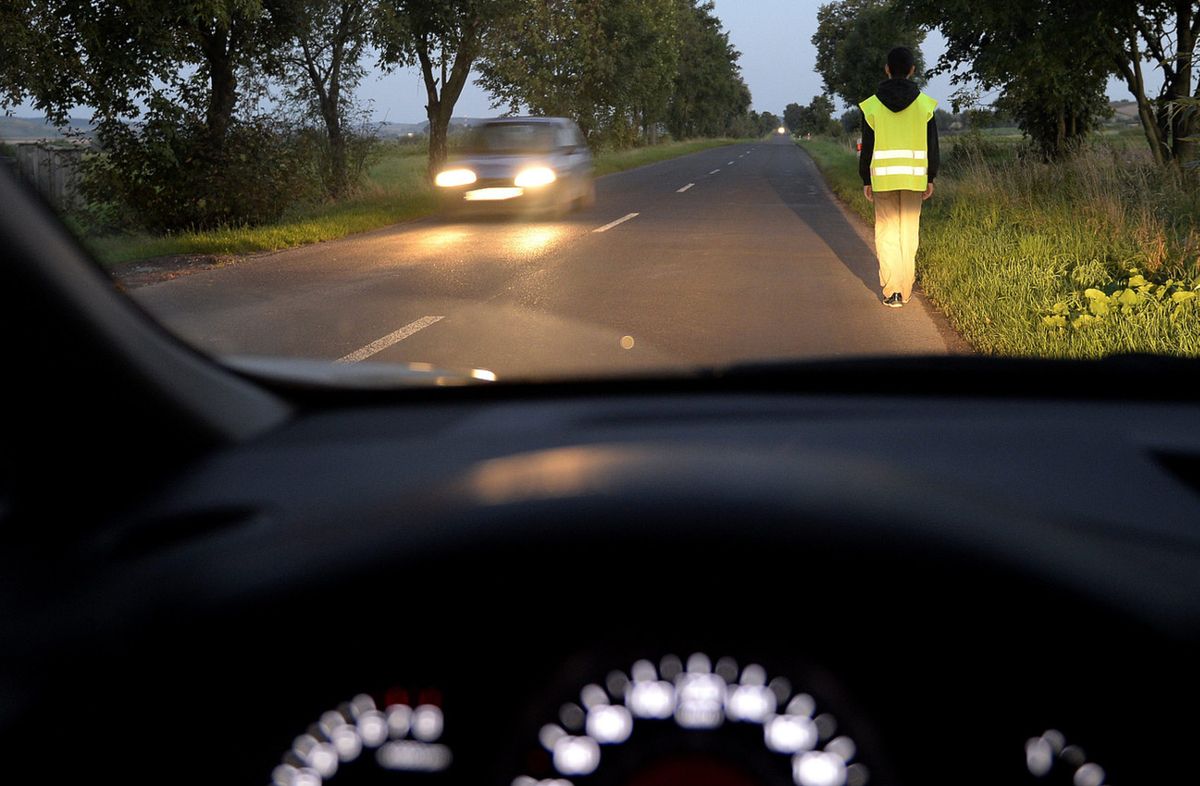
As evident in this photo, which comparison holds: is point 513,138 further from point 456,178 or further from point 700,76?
point 700,76

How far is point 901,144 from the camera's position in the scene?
10266mm

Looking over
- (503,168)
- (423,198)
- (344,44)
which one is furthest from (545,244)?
(344,44)

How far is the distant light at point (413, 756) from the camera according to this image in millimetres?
1467

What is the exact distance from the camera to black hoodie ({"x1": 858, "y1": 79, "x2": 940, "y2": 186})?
10.2 metres

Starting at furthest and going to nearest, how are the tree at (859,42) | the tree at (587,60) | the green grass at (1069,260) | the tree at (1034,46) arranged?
1. the tree at (859,42)
2. the tree at (587,60)
3. the tree at (1034,46)
4. the green grass at (1069,260)

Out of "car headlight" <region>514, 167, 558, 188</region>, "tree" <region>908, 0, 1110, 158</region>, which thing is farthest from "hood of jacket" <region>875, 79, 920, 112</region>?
"tree" <region>908, 0, 1110, 158</region>

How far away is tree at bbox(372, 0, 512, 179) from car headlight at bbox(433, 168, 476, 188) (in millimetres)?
7296

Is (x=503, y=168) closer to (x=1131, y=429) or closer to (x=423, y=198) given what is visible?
(x=423, y=198)

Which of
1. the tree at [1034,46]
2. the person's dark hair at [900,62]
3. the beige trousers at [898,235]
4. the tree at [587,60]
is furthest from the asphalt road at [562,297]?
the tree at [587,60]

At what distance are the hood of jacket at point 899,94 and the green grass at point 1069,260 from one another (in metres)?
1.48

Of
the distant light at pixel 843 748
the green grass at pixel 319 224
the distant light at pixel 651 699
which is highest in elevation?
the distant light at pixel 651 699

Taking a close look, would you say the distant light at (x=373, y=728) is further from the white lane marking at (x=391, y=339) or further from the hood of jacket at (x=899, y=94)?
the hood of jacket at (x=899, y=94)

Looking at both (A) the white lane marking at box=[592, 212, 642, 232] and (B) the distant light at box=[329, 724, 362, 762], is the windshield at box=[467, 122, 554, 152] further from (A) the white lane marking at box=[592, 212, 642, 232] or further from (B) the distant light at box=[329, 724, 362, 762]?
(B) the distant light at box=[329, 724, 362, 762]

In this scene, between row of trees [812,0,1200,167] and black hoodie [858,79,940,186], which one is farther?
row of trees [812,0,1200,167]
